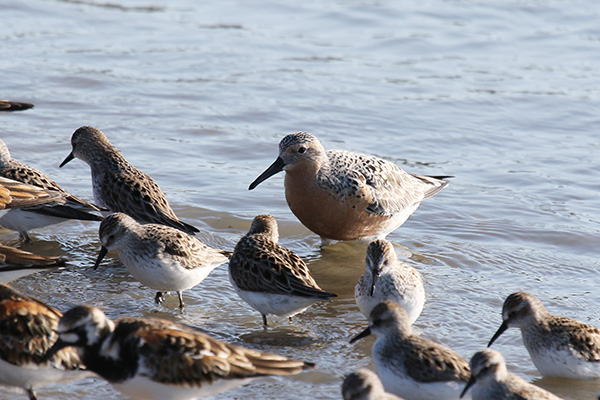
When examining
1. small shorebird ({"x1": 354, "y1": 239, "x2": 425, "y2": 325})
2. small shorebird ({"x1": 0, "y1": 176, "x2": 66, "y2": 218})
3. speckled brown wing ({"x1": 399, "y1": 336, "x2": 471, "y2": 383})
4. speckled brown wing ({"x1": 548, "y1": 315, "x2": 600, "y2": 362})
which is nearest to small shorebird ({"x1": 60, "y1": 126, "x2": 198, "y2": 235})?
small shorebird ({"x1": 0, "y1": 176, "x2": 66, "y2": 218})

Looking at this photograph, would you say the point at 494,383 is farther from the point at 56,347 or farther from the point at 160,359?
the point at 56,347

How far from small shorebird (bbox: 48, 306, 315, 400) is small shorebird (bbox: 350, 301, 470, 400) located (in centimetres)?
84

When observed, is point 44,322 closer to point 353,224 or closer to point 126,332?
point 126,332

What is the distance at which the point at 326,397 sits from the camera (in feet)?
24.1

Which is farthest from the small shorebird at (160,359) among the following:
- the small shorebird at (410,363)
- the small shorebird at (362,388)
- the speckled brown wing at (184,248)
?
the speckled brown wing at (184,248)

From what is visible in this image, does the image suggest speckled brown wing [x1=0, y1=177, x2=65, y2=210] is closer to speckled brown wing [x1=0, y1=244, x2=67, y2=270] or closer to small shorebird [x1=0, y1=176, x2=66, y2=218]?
small shorebird [x1=0, y1=176, x2=66, y2=218]

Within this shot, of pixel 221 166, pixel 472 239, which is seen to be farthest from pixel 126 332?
pixel 221 166

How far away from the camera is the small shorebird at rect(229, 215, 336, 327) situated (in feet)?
26.7

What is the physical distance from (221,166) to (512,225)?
4.21m

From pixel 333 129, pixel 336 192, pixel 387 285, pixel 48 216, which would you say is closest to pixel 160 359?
pixel 387 285

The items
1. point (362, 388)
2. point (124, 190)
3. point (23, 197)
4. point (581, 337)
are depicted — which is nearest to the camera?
point (362, 388)

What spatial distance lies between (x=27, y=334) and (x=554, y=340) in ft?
13.3

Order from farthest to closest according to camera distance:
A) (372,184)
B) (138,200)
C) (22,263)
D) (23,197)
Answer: (372,184), (138,200), (23,197), (22,263)

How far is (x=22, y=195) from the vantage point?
385 inches
